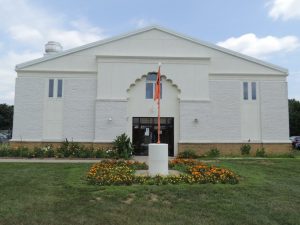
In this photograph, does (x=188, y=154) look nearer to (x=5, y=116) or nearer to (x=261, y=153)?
(x=261, y=153)

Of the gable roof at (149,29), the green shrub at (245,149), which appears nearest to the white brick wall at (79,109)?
the gable roof at (149,29)

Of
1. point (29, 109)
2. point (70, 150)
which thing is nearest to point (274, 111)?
point (70, 150)

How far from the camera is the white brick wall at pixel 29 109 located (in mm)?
24109

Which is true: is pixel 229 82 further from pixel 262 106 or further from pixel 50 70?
pixel 50 70

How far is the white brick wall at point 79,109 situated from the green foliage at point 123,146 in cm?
246

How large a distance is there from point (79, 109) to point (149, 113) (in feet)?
17.0

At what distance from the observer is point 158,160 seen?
40.3 feet

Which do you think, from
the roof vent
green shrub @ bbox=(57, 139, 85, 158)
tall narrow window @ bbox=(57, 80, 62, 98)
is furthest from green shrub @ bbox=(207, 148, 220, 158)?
the roof vent

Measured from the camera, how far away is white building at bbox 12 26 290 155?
24.2 metres

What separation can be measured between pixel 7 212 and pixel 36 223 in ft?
3.73

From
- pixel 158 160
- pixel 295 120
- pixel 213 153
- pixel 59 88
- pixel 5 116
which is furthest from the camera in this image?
pixel 5 116

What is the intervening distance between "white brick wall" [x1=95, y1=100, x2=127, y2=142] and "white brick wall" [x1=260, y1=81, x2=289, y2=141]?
1069 cm

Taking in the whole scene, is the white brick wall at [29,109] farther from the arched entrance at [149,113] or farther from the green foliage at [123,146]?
the arched entrance at [149,113]

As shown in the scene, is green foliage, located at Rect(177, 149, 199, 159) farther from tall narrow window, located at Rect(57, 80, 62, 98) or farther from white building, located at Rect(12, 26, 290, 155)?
tall narrow window, located at Rect(57, 80, 62, 98)
